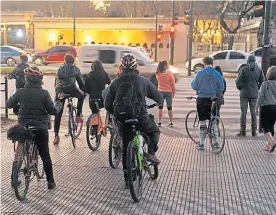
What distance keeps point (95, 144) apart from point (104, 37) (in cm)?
4517

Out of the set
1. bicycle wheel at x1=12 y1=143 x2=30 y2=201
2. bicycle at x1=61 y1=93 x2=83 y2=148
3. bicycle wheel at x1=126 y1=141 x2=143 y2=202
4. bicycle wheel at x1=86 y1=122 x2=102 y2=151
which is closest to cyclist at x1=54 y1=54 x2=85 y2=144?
bicycle at x1=61 y1=93 x2=83 y2=148

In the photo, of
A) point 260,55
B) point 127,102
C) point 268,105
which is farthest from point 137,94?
point 260,55

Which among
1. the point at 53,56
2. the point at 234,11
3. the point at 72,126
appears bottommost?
the point at 72,126

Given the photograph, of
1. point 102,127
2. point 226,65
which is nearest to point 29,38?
point 226,65

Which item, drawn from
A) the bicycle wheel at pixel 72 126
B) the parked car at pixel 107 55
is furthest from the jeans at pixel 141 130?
the parked car at pixel 107 55

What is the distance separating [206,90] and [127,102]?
305 centimetres

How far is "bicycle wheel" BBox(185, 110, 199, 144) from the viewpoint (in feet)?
31.0

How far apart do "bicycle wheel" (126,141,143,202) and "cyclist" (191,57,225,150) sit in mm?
2990

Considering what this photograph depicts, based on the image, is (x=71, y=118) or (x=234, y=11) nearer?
(x=71, y=118)

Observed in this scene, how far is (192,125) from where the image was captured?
10.0 metres

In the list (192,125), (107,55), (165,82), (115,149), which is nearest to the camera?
(115,149)

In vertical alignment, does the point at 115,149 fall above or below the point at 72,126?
below

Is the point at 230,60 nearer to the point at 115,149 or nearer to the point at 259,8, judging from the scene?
the point at 259,8

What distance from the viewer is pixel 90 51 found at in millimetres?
20844
